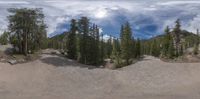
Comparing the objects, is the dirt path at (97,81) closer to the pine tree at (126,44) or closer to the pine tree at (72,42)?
the pine tree at (72,42)

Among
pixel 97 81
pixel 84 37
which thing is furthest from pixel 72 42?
pixel 97 81

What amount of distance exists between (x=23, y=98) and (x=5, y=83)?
8.73 meters

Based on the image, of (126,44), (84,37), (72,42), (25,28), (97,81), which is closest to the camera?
(97,81)

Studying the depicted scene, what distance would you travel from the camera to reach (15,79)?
4516 centimetres

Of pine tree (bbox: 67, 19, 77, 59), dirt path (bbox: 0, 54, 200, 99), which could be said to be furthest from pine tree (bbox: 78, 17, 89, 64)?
dirt path (bbox: 0, 54, 200, 99)

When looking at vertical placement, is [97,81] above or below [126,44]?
below

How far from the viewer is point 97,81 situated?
44.9m

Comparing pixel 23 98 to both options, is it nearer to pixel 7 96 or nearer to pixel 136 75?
pixel 7 96

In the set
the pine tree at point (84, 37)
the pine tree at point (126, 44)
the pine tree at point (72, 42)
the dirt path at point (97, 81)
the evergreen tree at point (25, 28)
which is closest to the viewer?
the dirt path at point (97, 81)

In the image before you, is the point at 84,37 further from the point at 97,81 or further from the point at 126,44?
the point at 97,81

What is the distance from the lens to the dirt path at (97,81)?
3812cm

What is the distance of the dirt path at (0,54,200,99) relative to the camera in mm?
38125

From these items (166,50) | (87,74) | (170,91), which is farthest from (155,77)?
(166,50)

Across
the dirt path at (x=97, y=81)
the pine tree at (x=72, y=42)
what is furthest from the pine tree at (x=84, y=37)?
the dirt path at (x=97, y=81)
